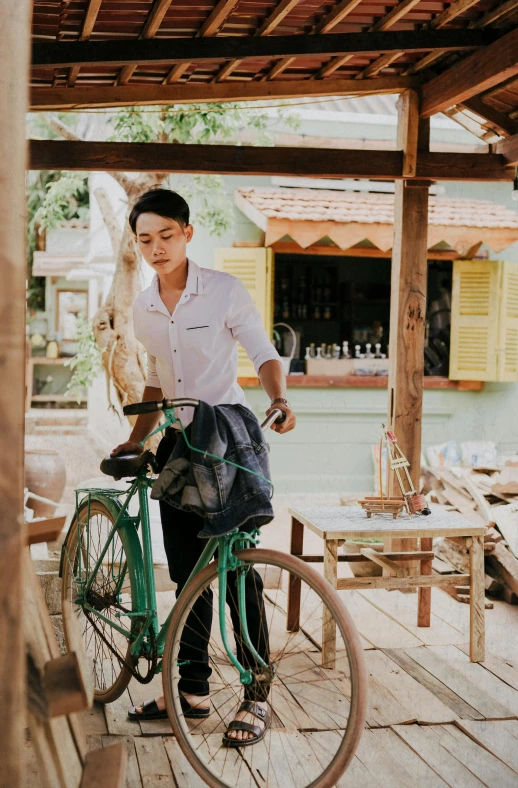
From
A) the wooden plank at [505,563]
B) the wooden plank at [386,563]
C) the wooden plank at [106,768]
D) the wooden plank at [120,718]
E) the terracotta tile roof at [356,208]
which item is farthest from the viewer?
the terracotta tile roof at [356,208]

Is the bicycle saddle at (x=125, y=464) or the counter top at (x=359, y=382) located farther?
the counter top at (x=359, y=382)

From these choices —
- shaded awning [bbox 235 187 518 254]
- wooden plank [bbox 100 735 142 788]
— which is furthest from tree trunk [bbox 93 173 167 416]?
wooden plank [bbox 100 735 142 788]

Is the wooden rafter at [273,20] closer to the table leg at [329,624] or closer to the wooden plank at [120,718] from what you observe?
the table leg at [329,624]

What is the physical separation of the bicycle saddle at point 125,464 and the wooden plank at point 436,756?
1423 millimetres

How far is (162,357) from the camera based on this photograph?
11.6 ft

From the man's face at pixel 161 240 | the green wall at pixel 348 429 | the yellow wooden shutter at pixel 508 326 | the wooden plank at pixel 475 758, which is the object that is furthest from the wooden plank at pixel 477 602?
the yellow wooden shutter at pixel 508 326

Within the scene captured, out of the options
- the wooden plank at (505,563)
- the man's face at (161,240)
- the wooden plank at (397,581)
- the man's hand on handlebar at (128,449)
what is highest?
the man's face at (161,240)

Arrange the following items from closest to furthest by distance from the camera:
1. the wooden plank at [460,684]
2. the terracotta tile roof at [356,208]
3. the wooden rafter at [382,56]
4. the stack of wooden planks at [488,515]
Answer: the wooden plank at [460,684] → the wooden rafter at [382,56] → the stack of wooden planks at [488,515] → the terracotta tile roof at [356,208]

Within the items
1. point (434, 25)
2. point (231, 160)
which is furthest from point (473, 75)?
point (231, 160)

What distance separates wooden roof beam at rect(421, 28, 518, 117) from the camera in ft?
14.8

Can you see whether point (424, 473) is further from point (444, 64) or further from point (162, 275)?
point (162, 275)

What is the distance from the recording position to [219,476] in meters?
3.06

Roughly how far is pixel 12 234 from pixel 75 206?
18845 millimetres

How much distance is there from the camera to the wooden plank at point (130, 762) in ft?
10.3
